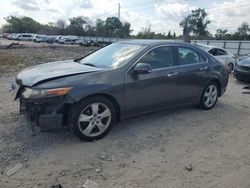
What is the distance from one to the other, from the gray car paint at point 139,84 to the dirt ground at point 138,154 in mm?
438

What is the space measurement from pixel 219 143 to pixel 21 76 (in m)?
3.41

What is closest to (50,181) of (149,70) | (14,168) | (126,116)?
(14,168)

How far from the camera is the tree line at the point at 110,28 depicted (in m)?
63.5

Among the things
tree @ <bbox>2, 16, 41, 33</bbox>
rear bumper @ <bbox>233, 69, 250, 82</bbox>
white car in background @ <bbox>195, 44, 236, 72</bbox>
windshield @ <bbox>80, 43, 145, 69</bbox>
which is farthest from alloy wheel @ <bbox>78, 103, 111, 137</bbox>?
tree @ <bbox>2, 16, 41, 33</bbox>

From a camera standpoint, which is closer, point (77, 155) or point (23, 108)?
point (77, 155)

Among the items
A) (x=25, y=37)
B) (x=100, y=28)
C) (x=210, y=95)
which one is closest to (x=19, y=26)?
(x=100, y=28)

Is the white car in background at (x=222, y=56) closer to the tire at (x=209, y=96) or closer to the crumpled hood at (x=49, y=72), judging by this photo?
the tire at (x=209, y=96)

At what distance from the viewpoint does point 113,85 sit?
14.8 ft

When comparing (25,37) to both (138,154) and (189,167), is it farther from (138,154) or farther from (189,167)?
(189,167)

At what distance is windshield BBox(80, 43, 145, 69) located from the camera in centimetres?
489

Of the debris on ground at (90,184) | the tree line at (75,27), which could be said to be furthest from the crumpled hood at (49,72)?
the tree line at (75,27)

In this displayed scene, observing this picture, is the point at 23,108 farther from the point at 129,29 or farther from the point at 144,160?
Answer: the point at 129,29

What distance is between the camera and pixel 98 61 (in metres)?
5.18

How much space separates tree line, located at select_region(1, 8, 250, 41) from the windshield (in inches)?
1882
